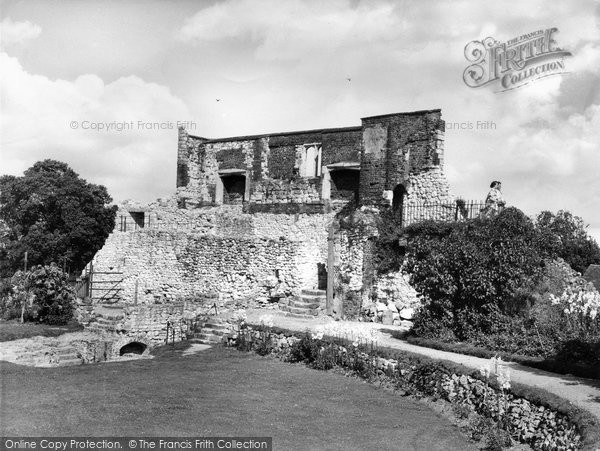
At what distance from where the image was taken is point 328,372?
1720 cm

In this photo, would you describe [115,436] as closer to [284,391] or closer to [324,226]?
[284,391]

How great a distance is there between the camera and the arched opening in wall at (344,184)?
3197cm

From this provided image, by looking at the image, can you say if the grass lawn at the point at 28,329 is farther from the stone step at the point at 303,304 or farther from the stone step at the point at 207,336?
the stone step at the point at 303,304

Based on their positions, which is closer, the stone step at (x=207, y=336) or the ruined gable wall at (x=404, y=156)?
the stone step at (x=207, y=336)

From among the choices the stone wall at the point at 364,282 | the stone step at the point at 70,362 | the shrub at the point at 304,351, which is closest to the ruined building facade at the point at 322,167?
the stone wall at the point at 364,282

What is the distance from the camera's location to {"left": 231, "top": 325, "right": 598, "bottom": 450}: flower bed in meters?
11.1

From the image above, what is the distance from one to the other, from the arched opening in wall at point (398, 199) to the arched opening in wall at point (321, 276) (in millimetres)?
3934

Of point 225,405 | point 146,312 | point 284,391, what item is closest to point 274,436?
point 225,405

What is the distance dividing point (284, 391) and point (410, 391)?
2.85 metres

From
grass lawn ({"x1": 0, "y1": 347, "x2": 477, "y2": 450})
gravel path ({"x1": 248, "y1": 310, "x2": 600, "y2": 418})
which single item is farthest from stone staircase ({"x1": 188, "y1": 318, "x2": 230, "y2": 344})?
grass lawn ({"x1": 0, "y1": 347, "x2": 477, "y2": 450})

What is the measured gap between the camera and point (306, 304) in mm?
25297

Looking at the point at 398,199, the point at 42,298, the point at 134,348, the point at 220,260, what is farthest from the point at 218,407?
the point at 398,199

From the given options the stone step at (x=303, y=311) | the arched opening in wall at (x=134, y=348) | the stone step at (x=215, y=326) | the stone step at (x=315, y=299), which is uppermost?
the stone step at (x=315, y=299)

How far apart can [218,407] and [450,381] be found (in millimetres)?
5021
